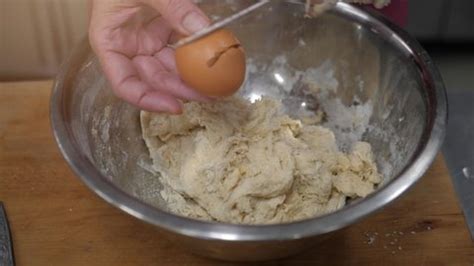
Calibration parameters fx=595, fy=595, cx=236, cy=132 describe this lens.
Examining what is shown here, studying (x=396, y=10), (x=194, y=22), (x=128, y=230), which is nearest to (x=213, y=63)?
(x=194, y=22)

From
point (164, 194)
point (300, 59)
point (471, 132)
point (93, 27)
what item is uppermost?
point (93, 27)

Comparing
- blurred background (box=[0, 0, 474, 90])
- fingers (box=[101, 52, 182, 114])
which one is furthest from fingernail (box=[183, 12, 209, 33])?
blurred background (box=[0, 0, 474, 90])

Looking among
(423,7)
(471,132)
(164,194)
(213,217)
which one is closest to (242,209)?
(213,217)

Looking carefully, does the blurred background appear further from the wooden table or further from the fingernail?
the fingernail

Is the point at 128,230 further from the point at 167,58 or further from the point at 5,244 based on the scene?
the point at 167,58

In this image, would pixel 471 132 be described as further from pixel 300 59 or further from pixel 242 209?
pixel 242 209

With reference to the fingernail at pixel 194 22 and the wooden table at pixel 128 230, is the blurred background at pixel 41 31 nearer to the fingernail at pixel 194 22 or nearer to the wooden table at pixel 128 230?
the wooden table at pixel 128 230
